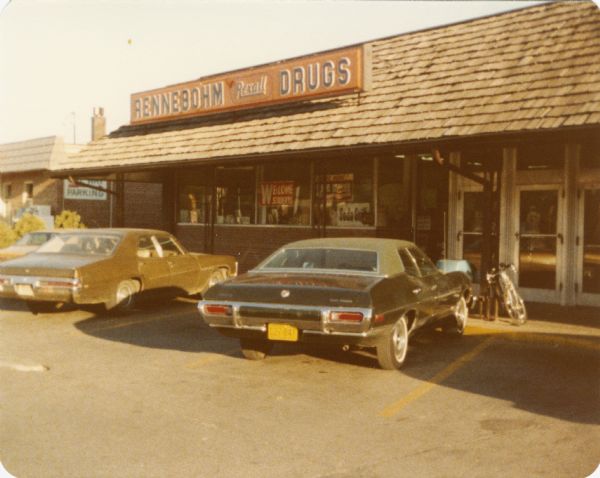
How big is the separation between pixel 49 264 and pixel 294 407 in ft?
18.6

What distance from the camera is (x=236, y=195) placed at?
16.7m

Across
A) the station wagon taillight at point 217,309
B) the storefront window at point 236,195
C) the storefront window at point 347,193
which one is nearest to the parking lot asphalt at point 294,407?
the station wagon taillight at point 217,309

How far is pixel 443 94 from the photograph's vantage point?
11555mm

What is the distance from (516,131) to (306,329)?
5002 mm

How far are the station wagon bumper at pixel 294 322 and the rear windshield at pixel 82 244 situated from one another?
4.37 meters

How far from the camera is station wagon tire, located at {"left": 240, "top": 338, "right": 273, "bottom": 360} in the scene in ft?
24.0

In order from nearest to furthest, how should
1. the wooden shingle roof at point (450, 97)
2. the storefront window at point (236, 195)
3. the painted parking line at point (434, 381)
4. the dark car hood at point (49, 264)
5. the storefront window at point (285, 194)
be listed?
the painted parking line at point (434, 381), the dark car hood at point (49, 264), the wooden shingle roof at point (450, 97), the storefront window at point (285, 194), the storefront window at point (236, 195)

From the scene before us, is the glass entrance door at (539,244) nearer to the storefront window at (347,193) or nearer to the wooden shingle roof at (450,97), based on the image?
the wooden shingle roof at (450,97)

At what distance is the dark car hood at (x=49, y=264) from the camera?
375 inches

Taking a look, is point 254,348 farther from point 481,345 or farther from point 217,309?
point 481,345

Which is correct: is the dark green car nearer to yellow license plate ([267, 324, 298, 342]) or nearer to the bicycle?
yellow license plate ([267, 324, 298, 342])

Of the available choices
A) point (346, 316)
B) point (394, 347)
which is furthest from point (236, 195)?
point (346, 316)

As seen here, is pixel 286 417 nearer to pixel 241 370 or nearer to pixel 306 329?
pixel 306 329

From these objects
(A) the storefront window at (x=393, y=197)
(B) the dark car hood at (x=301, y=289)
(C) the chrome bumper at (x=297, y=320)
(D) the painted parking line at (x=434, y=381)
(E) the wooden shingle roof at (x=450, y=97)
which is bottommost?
(D) the painted parking line at (x=434, y=381)
